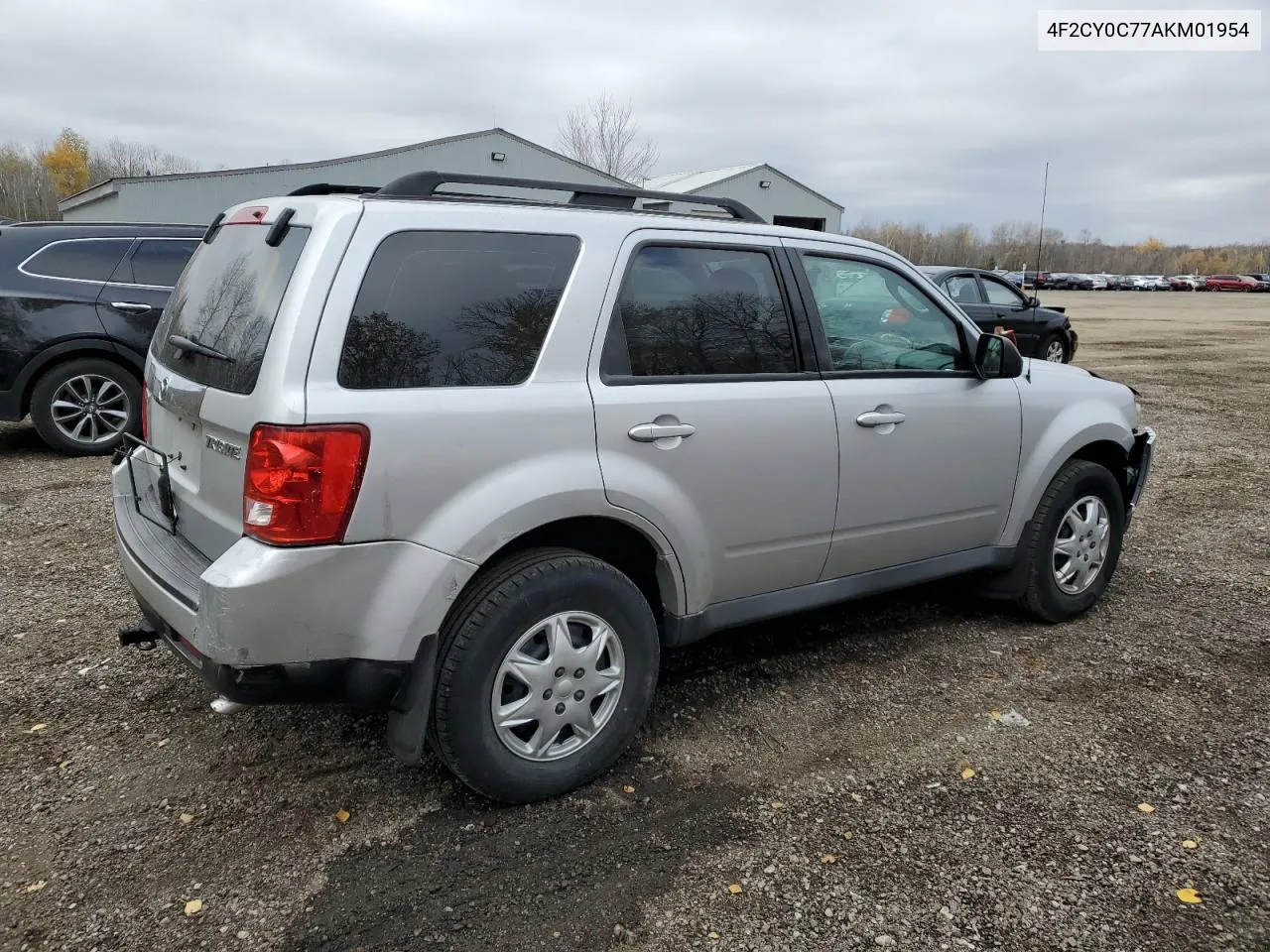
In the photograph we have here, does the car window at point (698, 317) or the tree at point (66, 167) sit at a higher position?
the tree at point (66, 167)

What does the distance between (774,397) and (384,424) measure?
1427 mm

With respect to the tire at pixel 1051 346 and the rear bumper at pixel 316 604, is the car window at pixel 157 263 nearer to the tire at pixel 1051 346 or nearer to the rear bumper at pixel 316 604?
the rear bumper at pixel 316 604

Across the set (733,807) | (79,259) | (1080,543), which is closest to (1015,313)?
(1080,543)

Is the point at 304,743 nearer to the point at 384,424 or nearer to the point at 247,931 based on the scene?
the point at 247,931

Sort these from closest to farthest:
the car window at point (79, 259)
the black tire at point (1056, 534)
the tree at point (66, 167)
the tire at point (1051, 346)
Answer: the black tire at point (1056, 534) < the car window at point (79, 259) < the tire at point (1051, 346) < the tree at point (66, 167)

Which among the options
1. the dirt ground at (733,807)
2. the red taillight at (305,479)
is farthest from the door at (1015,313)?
the red taillight at (305,479)

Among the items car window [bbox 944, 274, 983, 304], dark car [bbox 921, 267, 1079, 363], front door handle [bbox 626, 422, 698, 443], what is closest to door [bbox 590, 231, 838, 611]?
front door handle [bbox 626, 422, 698, 443]

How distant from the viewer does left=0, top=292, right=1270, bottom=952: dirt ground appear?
2475 mm

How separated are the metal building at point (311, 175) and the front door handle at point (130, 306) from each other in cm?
1805

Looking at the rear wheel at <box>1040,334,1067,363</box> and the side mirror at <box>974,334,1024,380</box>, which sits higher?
the side mirror at <box>974,334,1024,380</box>

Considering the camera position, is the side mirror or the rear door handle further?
the side mirror

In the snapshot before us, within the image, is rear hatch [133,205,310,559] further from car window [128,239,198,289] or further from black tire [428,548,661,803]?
car window [128,239,198,289]

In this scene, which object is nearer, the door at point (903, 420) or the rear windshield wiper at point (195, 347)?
the rear windshield wiper at point (195, 347)

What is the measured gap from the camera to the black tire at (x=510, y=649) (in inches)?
106
